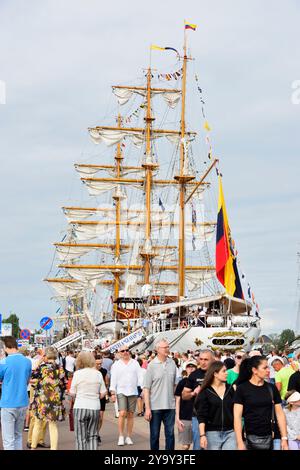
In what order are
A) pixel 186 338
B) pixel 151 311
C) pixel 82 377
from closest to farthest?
pixel 82 377 < pixel 186 338 < pixel 151 311

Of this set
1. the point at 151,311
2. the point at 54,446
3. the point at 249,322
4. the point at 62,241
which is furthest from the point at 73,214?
the point at 54,446

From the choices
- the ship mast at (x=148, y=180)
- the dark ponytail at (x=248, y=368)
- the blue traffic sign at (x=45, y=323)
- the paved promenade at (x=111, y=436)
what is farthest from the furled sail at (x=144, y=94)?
the dark ponytail at (x=248, y=368)

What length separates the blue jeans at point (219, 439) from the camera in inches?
360

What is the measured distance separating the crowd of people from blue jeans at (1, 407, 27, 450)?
0.04 ft

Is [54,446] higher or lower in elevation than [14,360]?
lower

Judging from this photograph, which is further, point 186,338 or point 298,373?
point 186,338

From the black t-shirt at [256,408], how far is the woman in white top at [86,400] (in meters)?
3.06

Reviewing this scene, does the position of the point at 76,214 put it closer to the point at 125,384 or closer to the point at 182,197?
the point at 182,197

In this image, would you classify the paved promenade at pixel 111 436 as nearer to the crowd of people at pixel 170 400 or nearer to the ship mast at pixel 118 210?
the crowd of people at pixel 170 400

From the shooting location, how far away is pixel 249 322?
5178 cm

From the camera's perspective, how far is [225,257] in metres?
42.1

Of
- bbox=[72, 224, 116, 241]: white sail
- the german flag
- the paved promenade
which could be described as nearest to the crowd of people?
the paved promenade

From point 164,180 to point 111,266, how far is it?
11.5m
